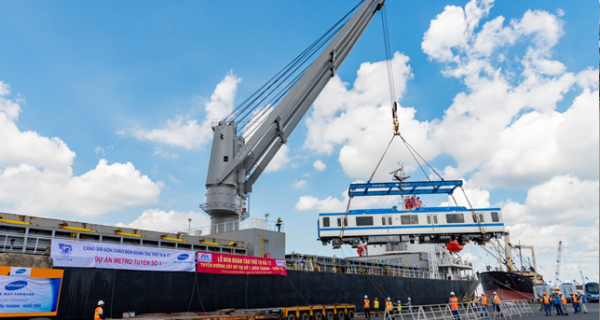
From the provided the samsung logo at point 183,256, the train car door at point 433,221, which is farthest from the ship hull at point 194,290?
the train car door at point 433,221

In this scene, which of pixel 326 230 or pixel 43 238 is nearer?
pixel 43 238

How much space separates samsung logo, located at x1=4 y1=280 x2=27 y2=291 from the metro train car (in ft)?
64.5

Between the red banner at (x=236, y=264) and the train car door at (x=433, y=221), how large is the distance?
43.7ft

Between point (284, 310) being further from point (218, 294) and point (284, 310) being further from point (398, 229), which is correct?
point (398, 229)

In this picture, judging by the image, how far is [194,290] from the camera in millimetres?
18938

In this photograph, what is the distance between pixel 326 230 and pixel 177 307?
14.1 m

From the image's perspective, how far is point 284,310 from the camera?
1931 cm

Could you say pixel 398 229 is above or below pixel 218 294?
above

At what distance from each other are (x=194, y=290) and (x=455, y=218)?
20.9m

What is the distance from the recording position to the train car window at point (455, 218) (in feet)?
99.4

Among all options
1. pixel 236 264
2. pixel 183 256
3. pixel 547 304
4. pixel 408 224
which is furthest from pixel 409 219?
pixel 183 256

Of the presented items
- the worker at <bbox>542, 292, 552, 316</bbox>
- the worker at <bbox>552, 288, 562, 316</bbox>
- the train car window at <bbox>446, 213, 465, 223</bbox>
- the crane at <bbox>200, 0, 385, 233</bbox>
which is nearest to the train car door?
the train car window at <bbox>446, 213, 465, 223</bbox>

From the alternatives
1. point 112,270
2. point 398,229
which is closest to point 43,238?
point 112,270

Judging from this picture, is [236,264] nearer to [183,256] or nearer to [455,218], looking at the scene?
[183,256]
